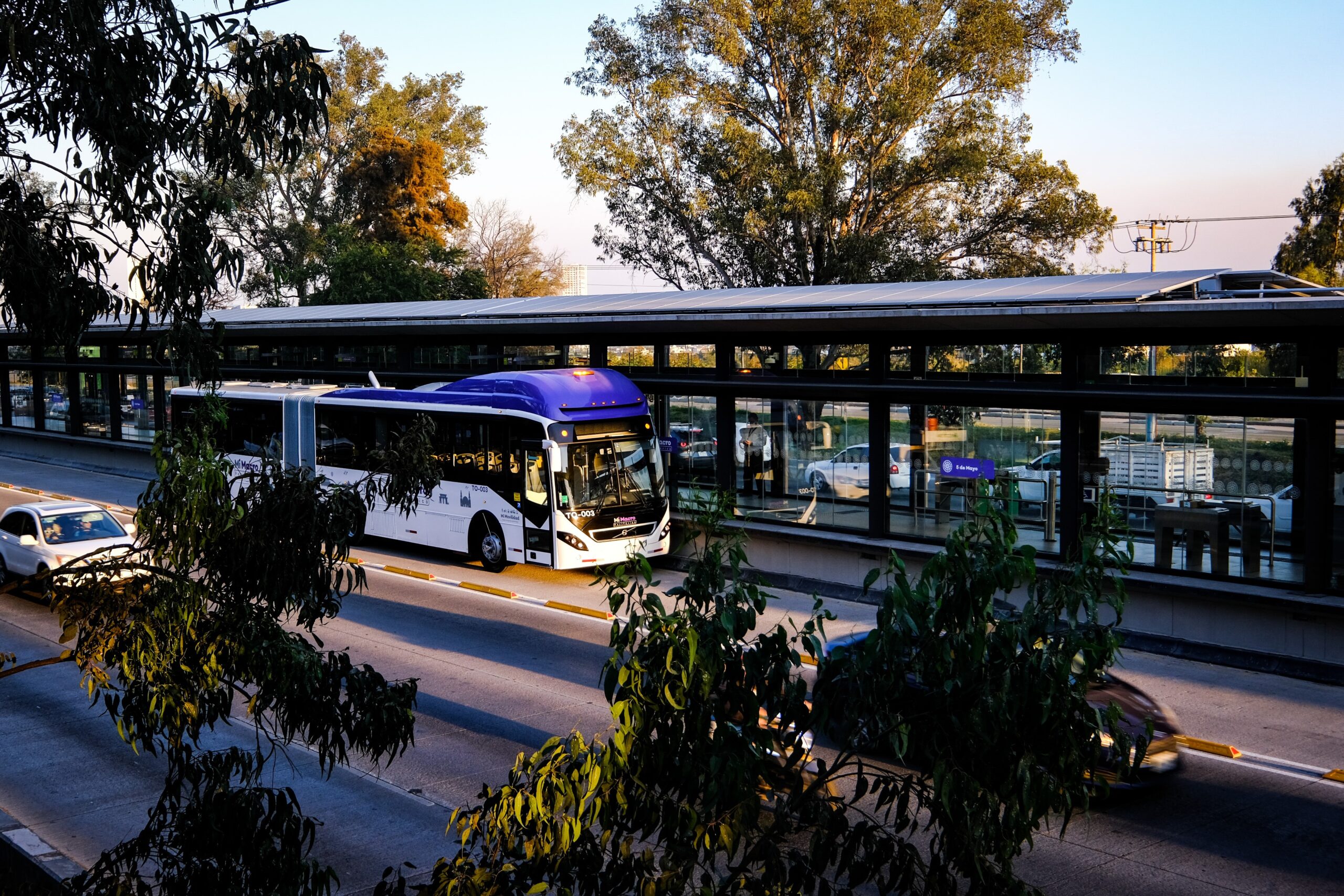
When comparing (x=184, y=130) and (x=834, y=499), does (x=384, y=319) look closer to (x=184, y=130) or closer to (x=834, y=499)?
(x=834, y=499)

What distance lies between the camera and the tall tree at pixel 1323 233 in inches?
1734

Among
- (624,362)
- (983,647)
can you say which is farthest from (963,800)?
(624,362)

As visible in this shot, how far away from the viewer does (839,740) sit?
3.97 meters

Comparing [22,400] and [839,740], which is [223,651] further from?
[22,400]

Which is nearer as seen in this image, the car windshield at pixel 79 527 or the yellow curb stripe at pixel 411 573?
the car windshield at pixel 79 527

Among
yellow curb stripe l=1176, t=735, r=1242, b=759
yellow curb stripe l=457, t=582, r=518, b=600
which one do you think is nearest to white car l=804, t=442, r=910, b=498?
yellow curb stripe l=457, t=582, r=518, b=600

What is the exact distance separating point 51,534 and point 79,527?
1.39 ft

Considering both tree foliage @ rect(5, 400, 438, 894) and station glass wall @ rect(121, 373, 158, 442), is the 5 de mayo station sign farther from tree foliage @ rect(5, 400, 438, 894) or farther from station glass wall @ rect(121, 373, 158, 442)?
station glass wall @ rect(121, 373, 158, 442)

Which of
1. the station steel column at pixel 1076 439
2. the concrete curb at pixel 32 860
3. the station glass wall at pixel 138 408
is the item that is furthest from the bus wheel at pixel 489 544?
the station glass wall at pixel 138 408

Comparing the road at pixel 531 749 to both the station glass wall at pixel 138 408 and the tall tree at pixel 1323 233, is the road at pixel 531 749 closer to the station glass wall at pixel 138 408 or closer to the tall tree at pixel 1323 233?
the station glass wall at pixel 138 408

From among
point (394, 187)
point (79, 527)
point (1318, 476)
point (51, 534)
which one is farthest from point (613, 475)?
point (394, 187)

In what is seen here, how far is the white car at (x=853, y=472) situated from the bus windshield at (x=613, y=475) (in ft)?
8.61

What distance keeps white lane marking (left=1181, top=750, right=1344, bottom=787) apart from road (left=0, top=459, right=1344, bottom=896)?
0.08 feet

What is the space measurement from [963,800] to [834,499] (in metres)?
16.2
